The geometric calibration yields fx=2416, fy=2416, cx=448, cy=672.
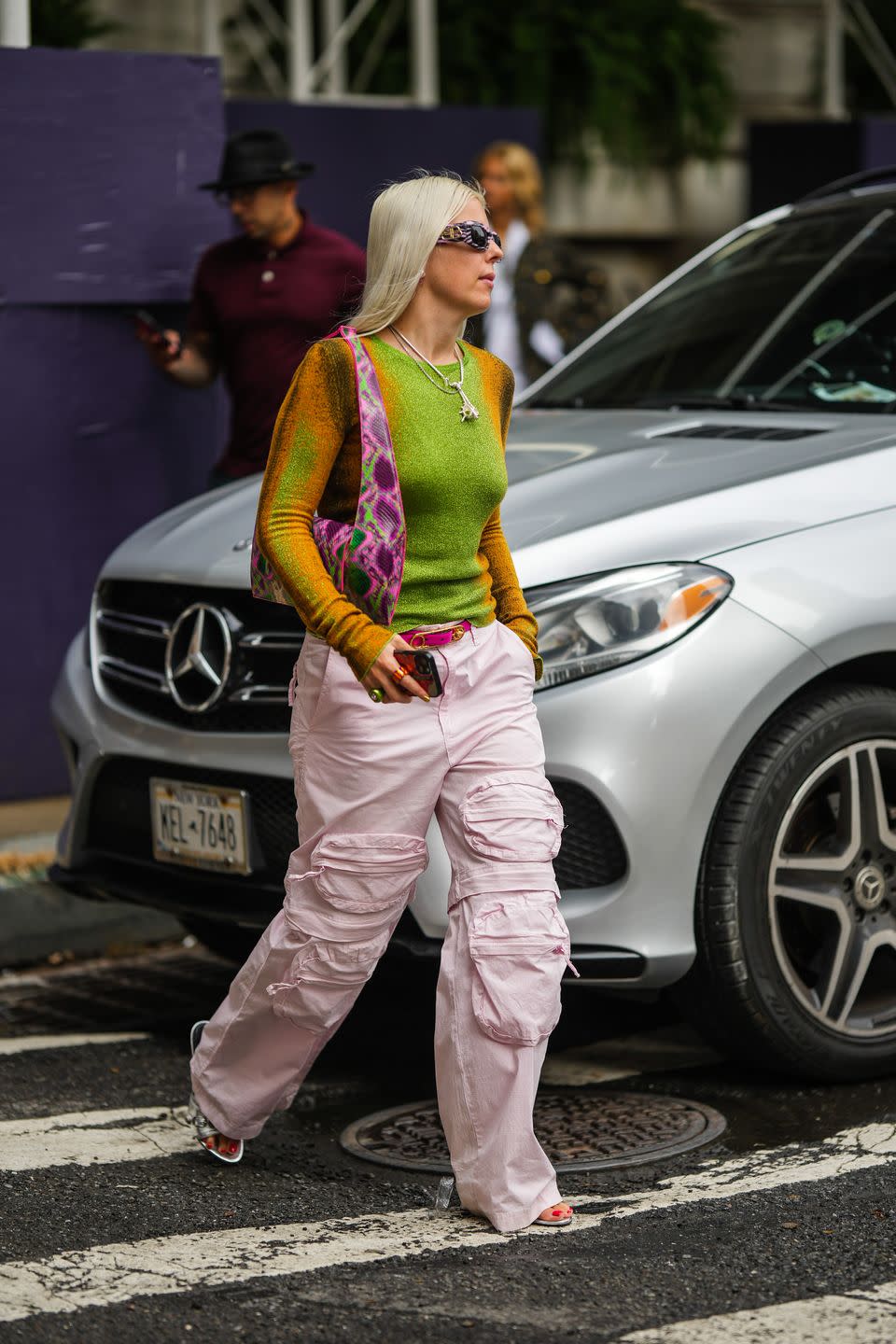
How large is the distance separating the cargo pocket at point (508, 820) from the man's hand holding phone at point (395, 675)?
23cm

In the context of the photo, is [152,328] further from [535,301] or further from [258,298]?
[535,301]

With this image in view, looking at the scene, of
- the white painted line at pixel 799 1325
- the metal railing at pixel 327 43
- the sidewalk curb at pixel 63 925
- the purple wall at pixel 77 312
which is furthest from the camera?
the metal railing at pixel 327 43

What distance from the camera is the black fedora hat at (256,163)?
756 cm

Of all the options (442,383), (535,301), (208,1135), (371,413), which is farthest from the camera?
(535,301)

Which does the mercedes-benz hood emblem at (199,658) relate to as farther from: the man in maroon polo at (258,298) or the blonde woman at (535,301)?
the blonde woman at (535,301)

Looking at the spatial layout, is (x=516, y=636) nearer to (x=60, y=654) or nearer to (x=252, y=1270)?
(x=252, y=1270)

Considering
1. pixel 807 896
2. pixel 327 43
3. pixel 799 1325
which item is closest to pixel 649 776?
pixel 807 896

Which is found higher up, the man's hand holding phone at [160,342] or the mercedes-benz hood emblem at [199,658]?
the man's hand holding phone at [160,342]

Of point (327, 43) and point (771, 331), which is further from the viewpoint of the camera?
point (327, 43)

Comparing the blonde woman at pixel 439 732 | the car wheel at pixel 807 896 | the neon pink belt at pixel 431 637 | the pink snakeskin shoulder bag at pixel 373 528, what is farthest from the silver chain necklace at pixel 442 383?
the car wheel at pixel 807 896

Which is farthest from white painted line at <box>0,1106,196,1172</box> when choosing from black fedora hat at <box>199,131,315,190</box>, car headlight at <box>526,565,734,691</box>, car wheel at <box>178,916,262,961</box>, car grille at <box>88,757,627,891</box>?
black fedora hat at <box>199,131,315,190</box>

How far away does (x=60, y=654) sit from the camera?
26.6 feet

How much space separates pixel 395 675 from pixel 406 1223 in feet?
3.23

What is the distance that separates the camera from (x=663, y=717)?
4629mm
